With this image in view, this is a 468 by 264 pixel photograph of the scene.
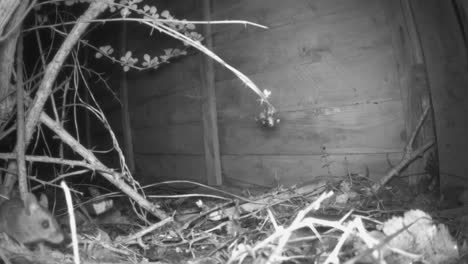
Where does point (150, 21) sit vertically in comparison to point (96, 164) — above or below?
above

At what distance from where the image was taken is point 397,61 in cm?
149

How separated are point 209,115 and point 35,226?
143 cm

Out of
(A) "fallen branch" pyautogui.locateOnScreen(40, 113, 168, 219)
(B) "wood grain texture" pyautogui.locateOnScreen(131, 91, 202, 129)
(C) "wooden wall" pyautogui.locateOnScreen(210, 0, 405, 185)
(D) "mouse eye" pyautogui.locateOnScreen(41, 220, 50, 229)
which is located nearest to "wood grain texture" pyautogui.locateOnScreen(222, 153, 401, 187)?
(C) "wooden wall" pyautogui.locateOnScreen(210, 0, 405, 185)

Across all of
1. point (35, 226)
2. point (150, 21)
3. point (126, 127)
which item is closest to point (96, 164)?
point (35, 226)

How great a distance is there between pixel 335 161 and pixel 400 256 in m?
0.93

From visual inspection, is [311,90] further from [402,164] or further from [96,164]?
[96,164]

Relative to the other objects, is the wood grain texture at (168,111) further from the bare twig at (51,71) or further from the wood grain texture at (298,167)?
the bare twig at (51,71)

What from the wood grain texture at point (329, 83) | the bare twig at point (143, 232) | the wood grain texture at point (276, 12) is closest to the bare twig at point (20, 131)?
the bare twig at point (143, 232)

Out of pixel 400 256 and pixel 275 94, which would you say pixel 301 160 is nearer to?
pixel 275 94

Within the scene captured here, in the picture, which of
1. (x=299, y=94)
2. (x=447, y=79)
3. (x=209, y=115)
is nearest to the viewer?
(x=447, y=79)

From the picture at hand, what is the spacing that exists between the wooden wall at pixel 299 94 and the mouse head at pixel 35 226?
1.23m

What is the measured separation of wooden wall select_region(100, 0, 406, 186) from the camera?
1555mm

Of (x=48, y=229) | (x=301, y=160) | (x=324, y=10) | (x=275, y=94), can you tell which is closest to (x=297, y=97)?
(x=275, y=94)

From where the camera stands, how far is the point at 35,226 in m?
1.01
